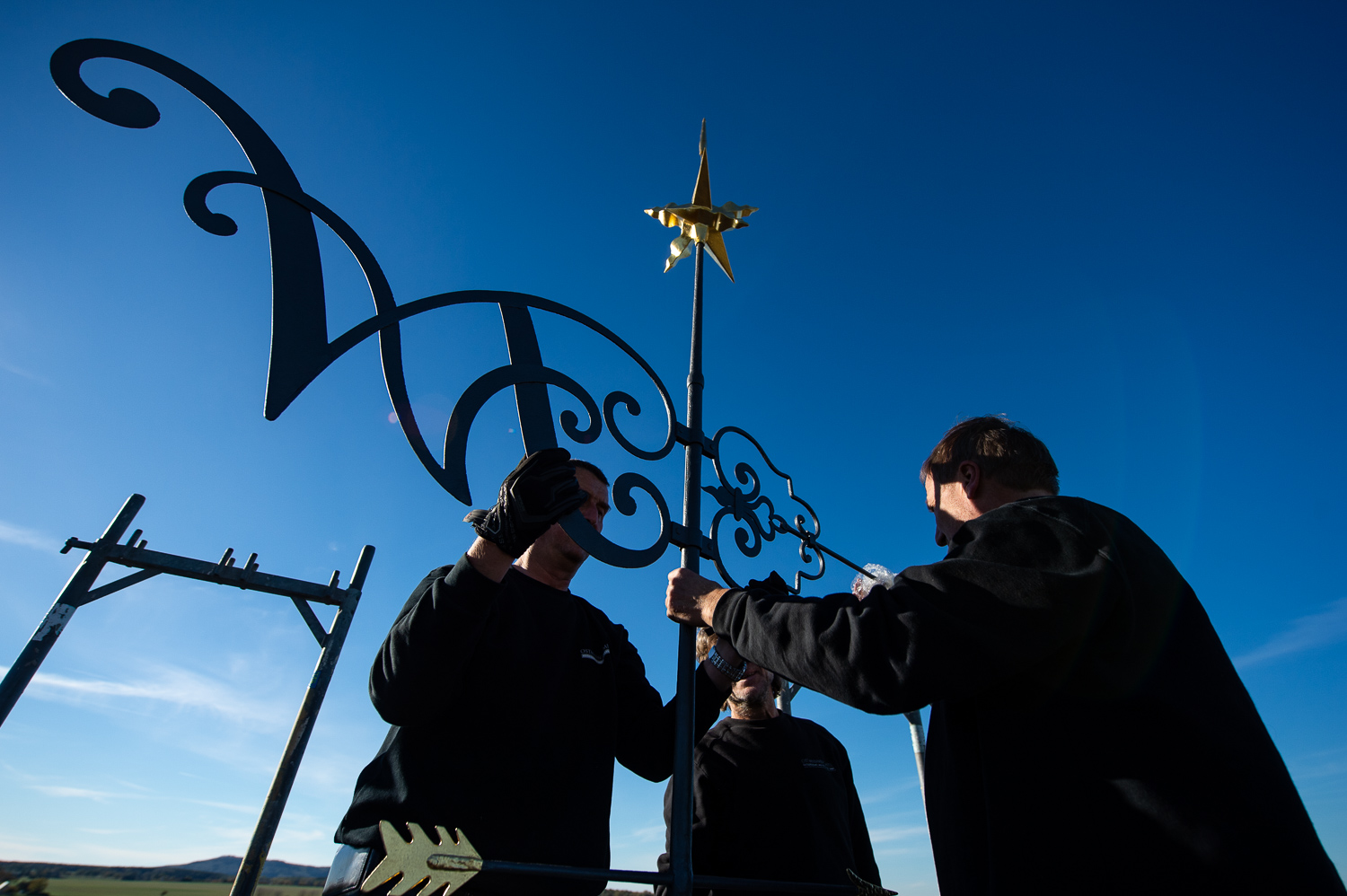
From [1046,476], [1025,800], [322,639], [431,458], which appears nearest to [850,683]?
[1025,800]

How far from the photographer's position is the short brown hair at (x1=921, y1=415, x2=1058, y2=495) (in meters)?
1.96

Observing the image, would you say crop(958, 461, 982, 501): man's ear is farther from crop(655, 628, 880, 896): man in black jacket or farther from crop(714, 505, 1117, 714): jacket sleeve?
crop(655, 628, 880, 896): man in black jacket

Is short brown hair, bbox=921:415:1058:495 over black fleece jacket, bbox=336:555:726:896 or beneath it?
over

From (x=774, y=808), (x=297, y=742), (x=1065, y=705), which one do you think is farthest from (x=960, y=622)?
(x=297, y=742)

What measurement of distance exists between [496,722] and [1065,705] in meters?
1.59

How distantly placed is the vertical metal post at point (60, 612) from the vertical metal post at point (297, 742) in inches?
96.6

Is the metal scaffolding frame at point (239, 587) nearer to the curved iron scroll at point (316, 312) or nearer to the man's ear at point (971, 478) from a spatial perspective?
the curved iron scroll at point (316, 312)

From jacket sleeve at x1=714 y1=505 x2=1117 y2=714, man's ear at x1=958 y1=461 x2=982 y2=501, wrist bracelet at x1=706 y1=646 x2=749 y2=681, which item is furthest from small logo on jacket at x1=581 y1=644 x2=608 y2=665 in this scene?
man's ear at x1=958 y1=461 x2=982 y2=501

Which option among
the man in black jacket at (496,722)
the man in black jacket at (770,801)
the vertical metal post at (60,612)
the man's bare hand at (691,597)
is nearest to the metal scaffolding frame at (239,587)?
the vertical metal post at (60,612)

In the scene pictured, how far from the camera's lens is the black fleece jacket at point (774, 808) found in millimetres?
2973

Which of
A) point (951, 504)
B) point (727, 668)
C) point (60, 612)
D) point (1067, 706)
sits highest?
point (60, 612)

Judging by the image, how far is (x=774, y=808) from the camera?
315cm

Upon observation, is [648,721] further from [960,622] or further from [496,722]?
[960,622]

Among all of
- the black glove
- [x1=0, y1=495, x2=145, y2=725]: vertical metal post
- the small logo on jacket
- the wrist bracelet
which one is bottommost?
the wrist bracelet
